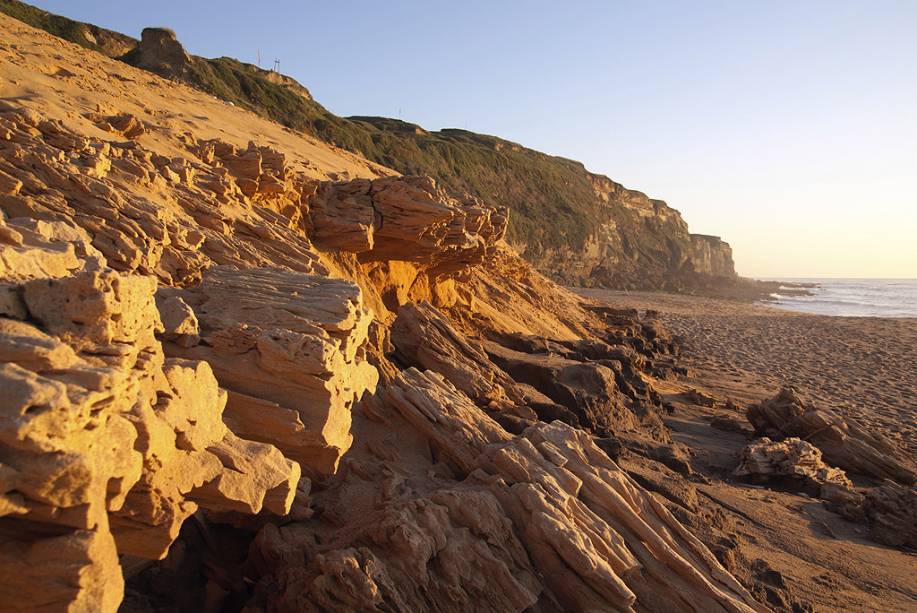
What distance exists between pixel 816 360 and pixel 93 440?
2663 cm

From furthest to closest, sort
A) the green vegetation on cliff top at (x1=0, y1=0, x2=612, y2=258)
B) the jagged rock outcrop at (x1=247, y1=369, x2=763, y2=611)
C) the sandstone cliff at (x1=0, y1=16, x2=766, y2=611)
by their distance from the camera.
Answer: the green vegetation on cliff top at (x1=0, y1=0, x2=612, y2=258), the jagged rock outcrop at (x1=247, y1=369, x2=763, y2=611), the sandstone cliff at (x1=0, y1=16, x2=766, y2=611)

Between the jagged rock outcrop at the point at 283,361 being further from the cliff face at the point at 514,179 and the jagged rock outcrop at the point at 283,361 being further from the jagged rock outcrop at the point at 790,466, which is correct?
the cliff face at the point at 514,179

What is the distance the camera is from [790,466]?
33.2 feet

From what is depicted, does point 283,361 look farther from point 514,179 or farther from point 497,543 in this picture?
point 514,179

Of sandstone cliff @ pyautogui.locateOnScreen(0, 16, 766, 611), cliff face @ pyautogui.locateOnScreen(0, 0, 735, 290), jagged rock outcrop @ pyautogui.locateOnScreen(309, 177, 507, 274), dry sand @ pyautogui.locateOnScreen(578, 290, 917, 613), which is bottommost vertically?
dry sand @ pyautogui.locateOnScreen(578, 290, 917, 613)

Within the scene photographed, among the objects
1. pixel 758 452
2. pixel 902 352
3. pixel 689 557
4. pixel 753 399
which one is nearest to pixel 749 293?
pixel 902 352

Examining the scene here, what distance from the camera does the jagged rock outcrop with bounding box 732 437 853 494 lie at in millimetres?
10039

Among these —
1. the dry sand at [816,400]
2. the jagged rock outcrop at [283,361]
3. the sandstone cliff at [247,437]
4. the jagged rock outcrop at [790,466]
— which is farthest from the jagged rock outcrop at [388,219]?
the jagged rock outcrop at [790,466]

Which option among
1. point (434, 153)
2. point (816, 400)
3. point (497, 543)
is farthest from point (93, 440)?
point (434, 153)

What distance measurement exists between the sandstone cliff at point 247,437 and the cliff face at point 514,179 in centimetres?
3055

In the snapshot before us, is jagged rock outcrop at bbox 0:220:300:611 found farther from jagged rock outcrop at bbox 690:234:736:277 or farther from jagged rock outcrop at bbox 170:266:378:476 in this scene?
jagged rock outcrop at bbox 690:234:736:277

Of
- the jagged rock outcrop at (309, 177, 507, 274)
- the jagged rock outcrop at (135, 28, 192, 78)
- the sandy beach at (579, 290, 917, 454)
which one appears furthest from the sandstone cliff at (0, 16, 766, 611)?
the jagged rock outcrop at (135, 28, 192, 78)

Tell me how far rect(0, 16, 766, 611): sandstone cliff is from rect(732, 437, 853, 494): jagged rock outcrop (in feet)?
3.96

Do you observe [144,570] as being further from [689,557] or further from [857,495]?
[857,495]
